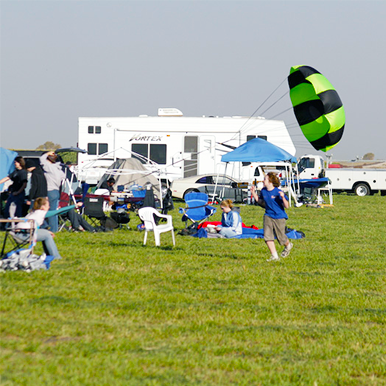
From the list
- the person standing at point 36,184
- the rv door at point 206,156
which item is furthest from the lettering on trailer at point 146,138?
the person standing at point 36,184

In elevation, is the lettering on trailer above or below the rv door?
above

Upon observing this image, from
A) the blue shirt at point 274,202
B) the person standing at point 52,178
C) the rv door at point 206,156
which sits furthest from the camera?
the rv door at point 206,156

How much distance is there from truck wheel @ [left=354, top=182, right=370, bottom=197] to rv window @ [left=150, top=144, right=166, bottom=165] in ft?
38.7

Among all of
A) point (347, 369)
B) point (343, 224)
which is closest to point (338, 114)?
point (343, 224)

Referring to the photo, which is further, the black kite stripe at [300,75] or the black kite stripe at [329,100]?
the black kite stripe at [300,75]

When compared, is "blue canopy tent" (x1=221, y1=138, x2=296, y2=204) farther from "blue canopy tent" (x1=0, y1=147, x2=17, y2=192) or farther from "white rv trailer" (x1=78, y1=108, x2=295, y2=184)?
"blue canopy tent" (x1=0, y1=147, x2=17, y2=192)

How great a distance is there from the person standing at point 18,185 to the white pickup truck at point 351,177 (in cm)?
2112

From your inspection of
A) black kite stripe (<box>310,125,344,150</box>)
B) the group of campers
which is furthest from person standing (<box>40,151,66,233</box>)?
black kite stripe (<box>310,125,344,150</box>)

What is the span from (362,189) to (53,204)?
22434 millimetres

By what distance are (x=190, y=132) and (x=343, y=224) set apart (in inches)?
402

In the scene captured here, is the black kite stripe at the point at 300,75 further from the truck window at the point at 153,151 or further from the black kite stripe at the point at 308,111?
the truck window at the point at 153,151

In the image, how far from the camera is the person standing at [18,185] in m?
11.8

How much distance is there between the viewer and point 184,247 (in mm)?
11344

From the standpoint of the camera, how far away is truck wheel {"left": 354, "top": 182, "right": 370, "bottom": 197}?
31.8 m
